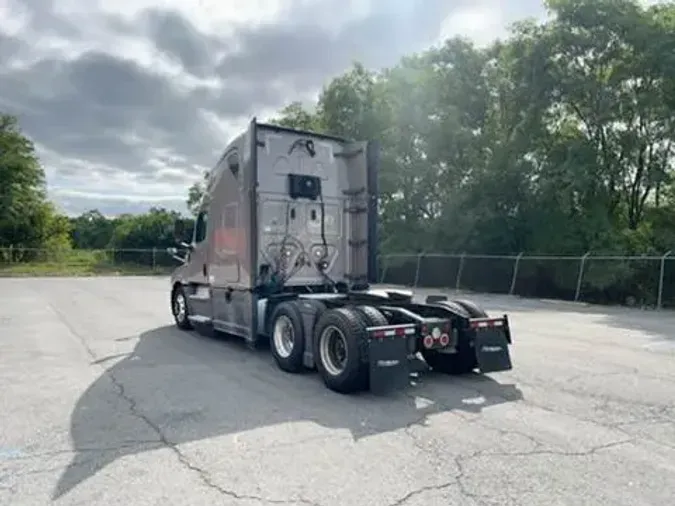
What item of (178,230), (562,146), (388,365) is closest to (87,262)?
(562,146)

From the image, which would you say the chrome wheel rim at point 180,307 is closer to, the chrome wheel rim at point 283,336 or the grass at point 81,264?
the chrome wheel rim at point 283,336

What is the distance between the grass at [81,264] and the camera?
35000mm

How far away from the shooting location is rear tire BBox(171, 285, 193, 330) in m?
11.4

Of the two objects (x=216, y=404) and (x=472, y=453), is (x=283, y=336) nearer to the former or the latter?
(x=216, y=404)

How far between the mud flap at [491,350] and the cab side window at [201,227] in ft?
17.4

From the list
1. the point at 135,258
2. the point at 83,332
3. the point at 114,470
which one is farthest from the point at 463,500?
the point at 135,258

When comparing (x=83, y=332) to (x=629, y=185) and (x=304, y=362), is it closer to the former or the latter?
(x=304, y=362)

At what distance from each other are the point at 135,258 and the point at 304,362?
116 feet

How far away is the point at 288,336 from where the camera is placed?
773 centimetres

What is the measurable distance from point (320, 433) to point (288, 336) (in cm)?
Answer: 281

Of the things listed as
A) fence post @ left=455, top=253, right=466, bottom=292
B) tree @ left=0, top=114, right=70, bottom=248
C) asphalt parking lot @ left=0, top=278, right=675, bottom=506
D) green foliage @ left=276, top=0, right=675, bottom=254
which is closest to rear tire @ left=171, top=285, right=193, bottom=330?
asphalt parking lot @ left=0, top=278, right=675, bottom=506

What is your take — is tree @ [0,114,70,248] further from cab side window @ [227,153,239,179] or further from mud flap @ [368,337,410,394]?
mud flap @ [368,337,410,394]

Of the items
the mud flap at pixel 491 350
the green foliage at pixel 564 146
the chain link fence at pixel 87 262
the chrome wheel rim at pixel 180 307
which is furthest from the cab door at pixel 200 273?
the chain link fence at pixel 87 262

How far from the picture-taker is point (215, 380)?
23.1 feet
